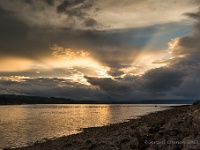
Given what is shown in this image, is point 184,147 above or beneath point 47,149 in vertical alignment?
above

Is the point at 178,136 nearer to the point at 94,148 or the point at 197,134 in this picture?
the point at 197,134

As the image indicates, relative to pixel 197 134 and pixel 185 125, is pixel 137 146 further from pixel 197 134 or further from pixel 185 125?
pixel 185 125

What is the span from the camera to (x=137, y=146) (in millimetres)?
24766

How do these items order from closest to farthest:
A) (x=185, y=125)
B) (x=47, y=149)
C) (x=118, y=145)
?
(x=118, y=145), (x=185, y=125), (x=47, y=149)

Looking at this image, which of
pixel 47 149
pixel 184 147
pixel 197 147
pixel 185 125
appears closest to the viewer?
pixel 197 147

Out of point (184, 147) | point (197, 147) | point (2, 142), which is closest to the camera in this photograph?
point (197, 147)

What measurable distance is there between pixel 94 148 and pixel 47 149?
30.0 ft

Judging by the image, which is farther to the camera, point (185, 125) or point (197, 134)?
point (185, 125)

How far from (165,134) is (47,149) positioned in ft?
50.4

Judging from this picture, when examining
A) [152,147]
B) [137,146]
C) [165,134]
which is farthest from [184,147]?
[165,134]

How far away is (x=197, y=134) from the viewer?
24.5m

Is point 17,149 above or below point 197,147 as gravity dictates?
below

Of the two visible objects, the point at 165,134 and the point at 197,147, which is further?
the point at 165,134

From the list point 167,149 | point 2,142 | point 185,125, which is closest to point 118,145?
point 167,149
